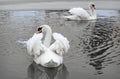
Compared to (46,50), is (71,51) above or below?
below

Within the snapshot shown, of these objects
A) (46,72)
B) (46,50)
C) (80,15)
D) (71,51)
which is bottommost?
(46,72)

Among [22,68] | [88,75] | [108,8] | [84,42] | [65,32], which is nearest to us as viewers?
[88,75]

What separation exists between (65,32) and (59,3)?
10.3 metres

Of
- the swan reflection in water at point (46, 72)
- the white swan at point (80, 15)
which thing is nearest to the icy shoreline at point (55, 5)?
the white swan at point (80, 15)

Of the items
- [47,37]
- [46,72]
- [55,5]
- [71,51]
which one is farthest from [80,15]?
[46,72]

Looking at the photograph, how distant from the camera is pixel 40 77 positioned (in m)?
9.07

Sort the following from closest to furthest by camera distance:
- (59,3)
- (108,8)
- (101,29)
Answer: (101,29) → (108,8) → (59,3)

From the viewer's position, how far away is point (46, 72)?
9406 mm

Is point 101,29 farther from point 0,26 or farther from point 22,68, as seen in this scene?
point 22,68

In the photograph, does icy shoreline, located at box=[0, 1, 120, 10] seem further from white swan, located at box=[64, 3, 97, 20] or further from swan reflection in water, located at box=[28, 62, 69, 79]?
swan reflection in water, located at box=[28, 62, 69, 79]

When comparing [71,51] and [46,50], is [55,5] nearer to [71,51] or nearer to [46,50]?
[71,51]

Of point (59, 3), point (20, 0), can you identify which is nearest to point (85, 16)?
point (59, 3)

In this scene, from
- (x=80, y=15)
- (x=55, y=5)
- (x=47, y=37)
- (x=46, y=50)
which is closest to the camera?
(x=46, y=50)

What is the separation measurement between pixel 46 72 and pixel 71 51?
6.01 ft
